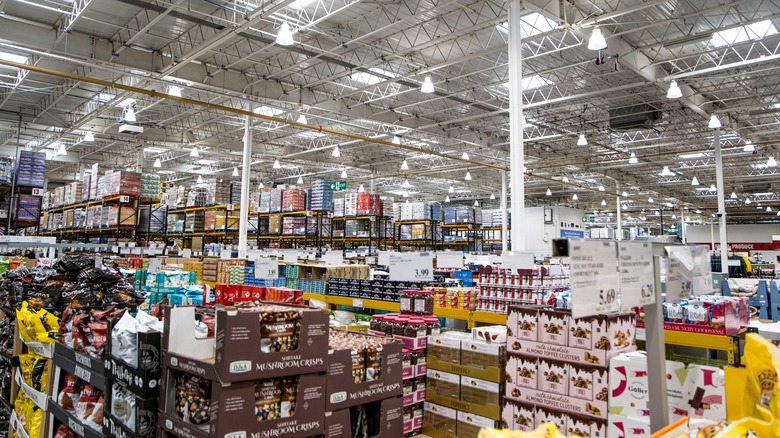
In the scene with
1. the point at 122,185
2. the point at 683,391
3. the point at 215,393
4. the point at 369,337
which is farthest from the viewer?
the point at 122,185

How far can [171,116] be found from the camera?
18.1 m

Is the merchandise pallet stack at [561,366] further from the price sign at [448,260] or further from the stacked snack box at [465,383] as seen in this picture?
the price sign at [448,260]

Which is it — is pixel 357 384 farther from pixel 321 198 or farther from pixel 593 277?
pixel 321 198

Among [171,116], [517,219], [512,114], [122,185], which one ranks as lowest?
[517,219]

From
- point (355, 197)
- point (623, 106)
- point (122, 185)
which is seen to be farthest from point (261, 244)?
point (623, 106)

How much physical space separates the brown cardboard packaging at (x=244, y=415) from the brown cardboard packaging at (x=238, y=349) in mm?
55

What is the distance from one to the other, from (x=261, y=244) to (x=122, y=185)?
6.94 meters

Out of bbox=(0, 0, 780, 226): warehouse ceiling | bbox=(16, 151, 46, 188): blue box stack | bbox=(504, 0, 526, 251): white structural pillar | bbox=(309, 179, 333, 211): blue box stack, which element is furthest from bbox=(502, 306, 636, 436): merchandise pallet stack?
bbox=(16, 151, 46, 188): blue box stack

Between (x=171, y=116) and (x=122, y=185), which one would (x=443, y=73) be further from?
(x=171, y=116)

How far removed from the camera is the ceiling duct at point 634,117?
15445 mm

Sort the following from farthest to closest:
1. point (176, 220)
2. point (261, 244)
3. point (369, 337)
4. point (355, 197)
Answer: point (261, 244), point (176, 220), point (355, 197), point (369, 337)

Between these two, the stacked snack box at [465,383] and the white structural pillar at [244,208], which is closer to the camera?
the stacked snack box at [465,383]

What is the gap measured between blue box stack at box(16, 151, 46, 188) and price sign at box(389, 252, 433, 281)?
9416 mm

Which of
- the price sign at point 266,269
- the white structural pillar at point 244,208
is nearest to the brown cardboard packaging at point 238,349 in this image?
the price sign at point 266,269
